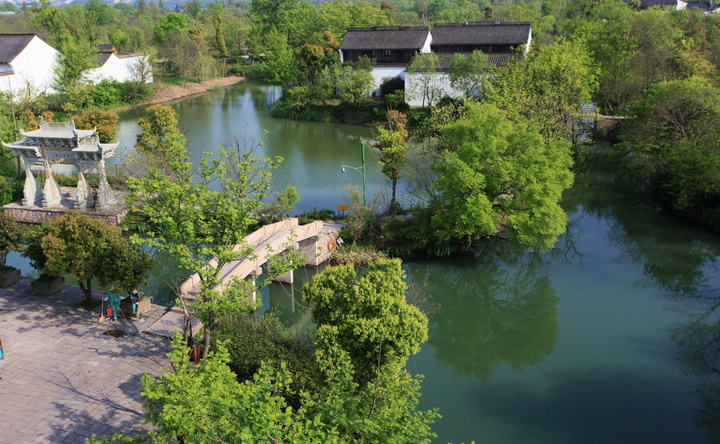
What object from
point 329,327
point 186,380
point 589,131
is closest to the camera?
point 186,380

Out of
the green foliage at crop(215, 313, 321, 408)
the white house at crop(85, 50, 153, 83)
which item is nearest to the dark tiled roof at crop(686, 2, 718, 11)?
the white house at crop(85, 50, 153, 83)

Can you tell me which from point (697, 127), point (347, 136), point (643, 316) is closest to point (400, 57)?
point (347, 136)

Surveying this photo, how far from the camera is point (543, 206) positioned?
18.6m

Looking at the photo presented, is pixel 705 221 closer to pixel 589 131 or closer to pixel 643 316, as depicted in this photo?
pixel 643 316

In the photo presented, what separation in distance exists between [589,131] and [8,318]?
30.1 meters

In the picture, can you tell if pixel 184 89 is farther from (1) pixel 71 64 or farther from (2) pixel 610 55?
(2) pixel 610 55

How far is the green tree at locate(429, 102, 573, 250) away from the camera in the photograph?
60.8ft

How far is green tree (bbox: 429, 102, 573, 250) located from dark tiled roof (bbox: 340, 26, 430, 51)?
25156mm

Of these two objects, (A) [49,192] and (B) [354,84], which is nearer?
(A) [49,192]

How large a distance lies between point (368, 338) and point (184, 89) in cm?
4835

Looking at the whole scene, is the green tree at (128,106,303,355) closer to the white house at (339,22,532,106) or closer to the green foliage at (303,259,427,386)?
the green foliage at (303,259,427,386)

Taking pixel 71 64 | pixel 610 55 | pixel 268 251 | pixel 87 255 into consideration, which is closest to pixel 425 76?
pixel 610 55

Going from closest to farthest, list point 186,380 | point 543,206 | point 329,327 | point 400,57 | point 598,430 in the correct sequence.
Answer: point 186,380 → point 329,327 → point 598,430 → point 543,206 → point 400,57

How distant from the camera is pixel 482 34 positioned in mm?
43688
